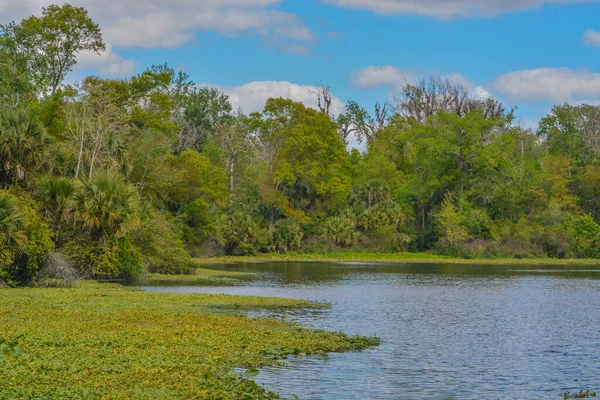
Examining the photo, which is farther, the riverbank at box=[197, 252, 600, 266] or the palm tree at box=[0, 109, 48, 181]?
the riverbank at box=[197, 252, 600, 266]

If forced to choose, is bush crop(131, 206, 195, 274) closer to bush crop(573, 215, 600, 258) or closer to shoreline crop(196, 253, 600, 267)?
shoreline crop(196, 253, 600, 267)

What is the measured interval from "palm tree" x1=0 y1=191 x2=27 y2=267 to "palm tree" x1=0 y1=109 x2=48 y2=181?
16.1ft

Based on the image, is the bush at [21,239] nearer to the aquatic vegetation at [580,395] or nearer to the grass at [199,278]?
the grass at [199,278]

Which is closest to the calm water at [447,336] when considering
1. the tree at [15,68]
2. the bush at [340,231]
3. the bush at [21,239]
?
the bush at [21,239]

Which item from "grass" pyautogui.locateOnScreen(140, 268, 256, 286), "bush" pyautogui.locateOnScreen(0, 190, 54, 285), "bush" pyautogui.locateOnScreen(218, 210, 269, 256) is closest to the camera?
"bush" pyautogui.locateOnScreen(0, 190, 54, 285)

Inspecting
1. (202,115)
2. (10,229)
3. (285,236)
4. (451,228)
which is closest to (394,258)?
(451,228)

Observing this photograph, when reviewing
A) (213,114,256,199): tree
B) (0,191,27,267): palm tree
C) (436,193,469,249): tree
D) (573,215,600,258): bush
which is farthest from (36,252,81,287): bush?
(573,215,600,258): bush

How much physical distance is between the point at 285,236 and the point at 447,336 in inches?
2315

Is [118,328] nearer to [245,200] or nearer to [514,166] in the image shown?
[245,200]

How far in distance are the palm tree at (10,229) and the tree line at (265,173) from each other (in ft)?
17.2

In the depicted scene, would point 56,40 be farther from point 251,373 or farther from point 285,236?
point 251,373

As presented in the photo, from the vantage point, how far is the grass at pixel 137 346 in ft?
51.5

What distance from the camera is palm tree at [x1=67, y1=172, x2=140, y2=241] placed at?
41.8 meters

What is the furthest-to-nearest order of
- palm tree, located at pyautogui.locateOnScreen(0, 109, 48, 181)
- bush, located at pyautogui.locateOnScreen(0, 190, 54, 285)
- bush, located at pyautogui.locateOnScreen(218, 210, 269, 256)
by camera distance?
1. bush, located at pyautogui.locateOnScreen(218, 210, 269, 256)
2. palm tree, located at pyautogui.locateOnScreen(0, 109, 48, 181)
3. bush, located at pyautogui.locateOnScreen(0, 190, 54, 285)
